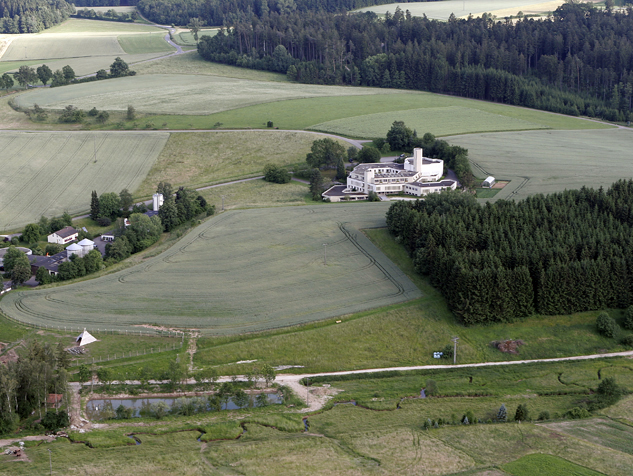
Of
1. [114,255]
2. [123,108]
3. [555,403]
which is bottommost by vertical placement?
[555,403]

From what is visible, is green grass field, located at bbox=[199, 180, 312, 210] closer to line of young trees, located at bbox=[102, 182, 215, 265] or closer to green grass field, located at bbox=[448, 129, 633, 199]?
line of young trees, located at bbox=[102, 182, 215, 265]

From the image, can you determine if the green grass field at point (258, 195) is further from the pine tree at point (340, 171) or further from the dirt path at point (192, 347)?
the dirt path at point (192, 347)

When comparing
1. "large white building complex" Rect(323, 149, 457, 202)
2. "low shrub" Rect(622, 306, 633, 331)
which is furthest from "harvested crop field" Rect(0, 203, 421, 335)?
"low shrub" Rect(622, 306, 633, 331)

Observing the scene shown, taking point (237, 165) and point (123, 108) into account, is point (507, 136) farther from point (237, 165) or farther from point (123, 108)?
point (123, 108)

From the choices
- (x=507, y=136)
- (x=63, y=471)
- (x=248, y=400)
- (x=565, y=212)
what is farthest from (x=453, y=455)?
(x=507, y=136)

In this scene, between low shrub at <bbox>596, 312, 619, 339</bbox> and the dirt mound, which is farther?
low shrub at <bbox>596, 312, 619, 339</bbox>

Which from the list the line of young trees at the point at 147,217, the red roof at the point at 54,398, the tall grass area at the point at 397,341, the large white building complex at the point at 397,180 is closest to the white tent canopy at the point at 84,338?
the red roof at the point at 54,398
